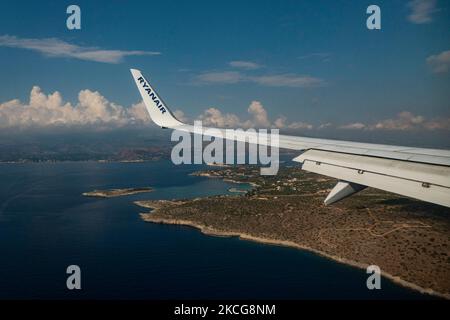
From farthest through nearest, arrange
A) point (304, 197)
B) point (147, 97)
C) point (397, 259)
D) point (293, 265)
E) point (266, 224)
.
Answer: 1. point (304, 197)
2. point (266, 224)
3. point (293, 265)
4. point (397, 259)
5. point (147, 97)

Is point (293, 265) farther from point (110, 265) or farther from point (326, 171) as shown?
point (326, 171)

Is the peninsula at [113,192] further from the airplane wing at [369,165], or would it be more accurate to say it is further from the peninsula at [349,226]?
the airplane wing at [369,165]

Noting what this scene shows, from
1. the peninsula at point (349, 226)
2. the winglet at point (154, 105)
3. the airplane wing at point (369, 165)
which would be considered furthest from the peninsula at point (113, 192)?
the airplane wing at point (369, 165)

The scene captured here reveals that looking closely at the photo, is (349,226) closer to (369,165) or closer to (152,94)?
(152,94)

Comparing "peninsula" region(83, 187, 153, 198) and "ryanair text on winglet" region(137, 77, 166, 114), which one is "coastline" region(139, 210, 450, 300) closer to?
"peninsula" region(83, 187, 153, 198)

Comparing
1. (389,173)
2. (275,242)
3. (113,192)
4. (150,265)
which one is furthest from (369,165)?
(113,192)
